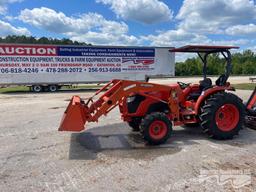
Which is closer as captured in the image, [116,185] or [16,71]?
[116,185]

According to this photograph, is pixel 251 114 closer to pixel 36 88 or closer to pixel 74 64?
pixel 74 64

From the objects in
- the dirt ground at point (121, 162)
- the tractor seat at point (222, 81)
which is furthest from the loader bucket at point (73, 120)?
the tractor seat at point (222, 81)

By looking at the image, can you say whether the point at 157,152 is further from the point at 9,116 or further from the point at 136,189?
the point at 9,116

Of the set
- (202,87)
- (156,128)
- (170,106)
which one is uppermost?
(202,87)

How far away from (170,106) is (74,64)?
668 inches

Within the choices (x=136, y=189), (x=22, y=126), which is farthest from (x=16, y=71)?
(x=136, y=189)

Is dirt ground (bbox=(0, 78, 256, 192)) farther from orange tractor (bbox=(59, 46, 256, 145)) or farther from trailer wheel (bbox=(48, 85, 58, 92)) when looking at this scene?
trailer wheel (bbox=(48, 85, 58, 92))

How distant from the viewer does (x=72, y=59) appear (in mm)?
22859

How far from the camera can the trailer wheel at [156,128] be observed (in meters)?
6.40

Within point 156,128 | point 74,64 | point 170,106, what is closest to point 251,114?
point 170,106

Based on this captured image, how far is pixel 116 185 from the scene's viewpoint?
174 inches

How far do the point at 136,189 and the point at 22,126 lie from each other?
18.6 ft

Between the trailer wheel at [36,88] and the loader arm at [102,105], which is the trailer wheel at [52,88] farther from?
the loader arm at [102,105]

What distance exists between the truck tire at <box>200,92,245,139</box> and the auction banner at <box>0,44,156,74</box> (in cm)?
1722
